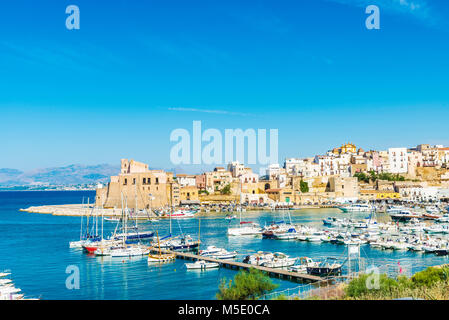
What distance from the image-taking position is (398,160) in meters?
55.2

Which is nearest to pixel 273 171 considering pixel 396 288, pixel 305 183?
pixel 305 183

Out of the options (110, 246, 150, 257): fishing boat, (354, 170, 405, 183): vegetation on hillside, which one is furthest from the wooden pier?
(354, 170, 405, 183): vegetation on hillside

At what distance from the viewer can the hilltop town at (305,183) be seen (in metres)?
43.4

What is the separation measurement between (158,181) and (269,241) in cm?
2204

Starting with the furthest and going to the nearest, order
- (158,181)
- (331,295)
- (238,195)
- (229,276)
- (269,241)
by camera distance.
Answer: (238,195) → (158,181) → (269,241) → (229,276) → (331,295)

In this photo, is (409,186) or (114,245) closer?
(114,245)

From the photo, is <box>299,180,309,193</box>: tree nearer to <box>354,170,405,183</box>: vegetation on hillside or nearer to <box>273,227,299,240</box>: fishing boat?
<box>354,170,405,183</box>: vegetation on hillside

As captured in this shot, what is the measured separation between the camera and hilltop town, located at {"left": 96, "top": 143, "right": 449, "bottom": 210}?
43.4 m

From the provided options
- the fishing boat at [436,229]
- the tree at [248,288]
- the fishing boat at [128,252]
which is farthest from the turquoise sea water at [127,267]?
the fishing boat at [436,229]

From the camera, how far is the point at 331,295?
8.62 meters
